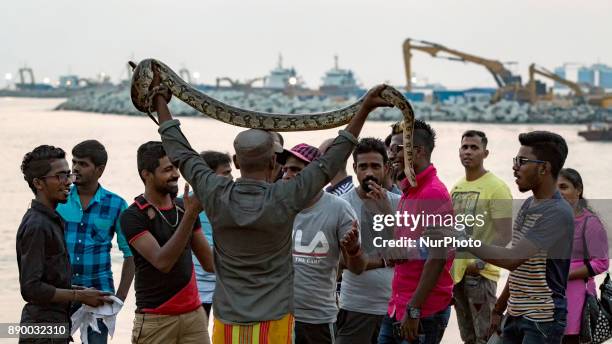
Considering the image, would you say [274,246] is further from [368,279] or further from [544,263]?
[368,279]

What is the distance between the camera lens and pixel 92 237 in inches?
262

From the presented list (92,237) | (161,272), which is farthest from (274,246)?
(92,237)

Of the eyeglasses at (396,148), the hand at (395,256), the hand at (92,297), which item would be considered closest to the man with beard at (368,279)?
the hand at (395,256)

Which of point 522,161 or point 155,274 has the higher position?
point 522,161

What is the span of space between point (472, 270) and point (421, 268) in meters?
1.93

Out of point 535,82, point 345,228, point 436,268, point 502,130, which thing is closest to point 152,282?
point 345,228

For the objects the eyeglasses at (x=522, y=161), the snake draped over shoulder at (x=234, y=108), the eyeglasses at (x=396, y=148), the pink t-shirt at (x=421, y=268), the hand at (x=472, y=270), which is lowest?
the hand at (x=472, y=270)

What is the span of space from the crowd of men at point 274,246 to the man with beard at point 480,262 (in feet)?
4.07

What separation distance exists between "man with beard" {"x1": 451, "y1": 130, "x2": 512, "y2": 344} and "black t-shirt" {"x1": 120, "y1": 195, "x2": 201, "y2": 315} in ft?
9.13

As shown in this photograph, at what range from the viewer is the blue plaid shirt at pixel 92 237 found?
657cm

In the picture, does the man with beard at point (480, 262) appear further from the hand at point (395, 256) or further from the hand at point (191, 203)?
the hand at point (191, 203)

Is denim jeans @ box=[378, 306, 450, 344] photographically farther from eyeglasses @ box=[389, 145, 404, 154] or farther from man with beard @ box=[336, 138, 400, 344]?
eyeglasses @ box=[389, 145, 404, 154]

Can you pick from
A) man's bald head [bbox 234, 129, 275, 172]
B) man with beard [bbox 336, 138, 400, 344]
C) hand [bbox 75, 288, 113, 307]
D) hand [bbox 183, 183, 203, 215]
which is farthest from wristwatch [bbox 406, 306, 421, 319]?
hand [bbox 75, 288, 113, 307]

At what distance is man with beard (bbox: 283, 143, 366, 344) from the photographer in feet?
19.9
